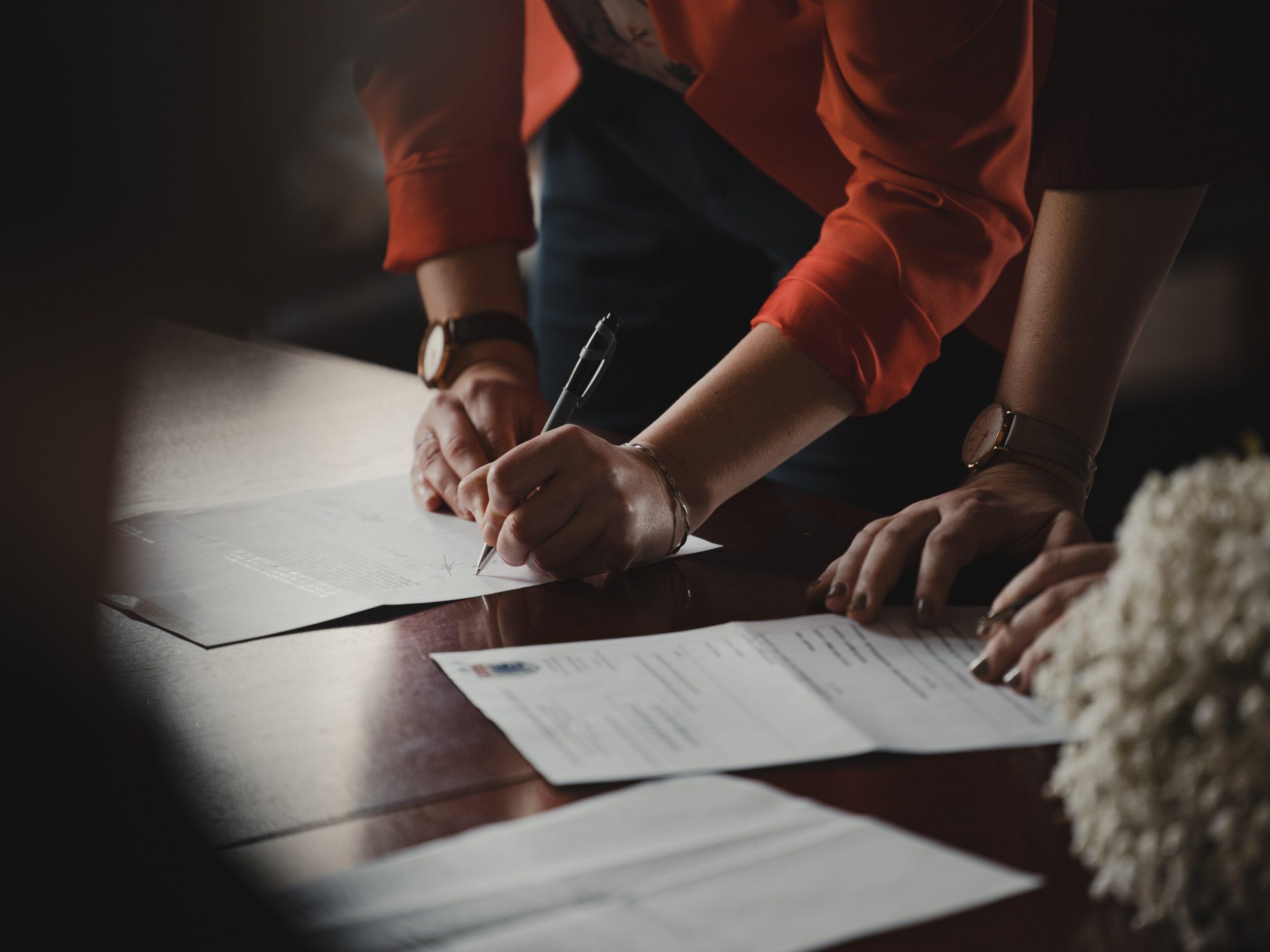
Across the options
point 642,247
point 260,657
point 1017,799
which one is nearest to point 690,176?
point 642,247

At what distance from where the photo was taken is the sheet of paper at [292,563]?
81cm

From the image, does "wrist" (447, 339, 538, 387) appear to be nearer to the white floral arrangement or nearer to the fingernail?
the fingernail

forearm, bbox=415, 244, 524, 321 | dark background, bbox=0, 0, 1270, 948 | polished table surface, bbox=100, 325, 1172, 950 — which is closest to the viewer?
dark background, bbox=0, 0, 1270, 948

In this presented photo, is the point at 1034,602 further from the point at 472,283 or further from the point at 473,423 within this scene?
the point at 472,283

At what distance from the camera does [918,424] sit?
47.1 inches

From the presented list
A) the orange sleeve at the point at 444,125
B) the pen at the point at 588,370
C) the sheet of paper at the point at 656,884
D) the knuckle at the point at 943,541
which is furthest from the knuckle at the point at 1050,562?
the orange sleeve at the point at 444,125

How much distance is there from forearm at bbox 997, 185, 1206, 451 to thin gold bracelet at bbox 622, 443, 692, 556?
0.27 m

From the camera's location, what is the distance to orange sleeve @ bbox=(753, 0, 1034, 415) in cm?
91

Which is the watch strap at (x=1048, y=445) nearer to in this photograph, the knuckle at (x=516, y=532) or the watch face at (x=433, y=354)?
the knuckle at (x=516, y=532)

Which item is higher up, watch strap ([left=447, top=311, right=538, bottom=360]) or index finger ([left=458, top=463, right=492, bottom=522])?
watch strap ([left=447, top=311, right=538, bottom=360])

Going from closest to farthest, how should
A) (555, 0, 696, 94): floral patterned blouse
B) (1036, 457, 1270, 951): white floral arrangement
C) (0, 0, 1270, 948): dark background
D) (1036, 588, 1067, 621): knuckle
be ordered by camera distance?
(0, 0, 1270, 948): dark background → (1036, 457, 1270, 951): white floral arrangement → (1036, 588, 1067, 621): knuckle → (555, 0, 696, 94): floral patterned blouse

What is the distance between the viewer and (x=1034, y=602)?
0.66 meters

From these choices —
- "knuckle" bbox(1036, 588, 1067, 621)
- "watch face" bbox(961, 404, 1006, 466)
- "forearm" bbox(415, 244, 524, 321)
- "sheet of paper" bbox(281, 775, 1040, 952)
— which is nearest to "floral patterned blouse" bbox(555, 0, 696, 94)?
"forearm" bbox(415, 244, 524, 321)

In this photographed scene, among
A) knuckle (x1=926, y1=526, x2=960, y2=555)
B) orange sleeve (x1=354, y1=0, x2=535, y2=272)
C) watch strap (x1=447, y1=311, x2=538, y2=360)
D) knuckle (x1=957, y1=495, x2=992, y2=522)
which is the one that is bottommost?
knuckle (x1=926, y1=526, x2=960, y2=555)
